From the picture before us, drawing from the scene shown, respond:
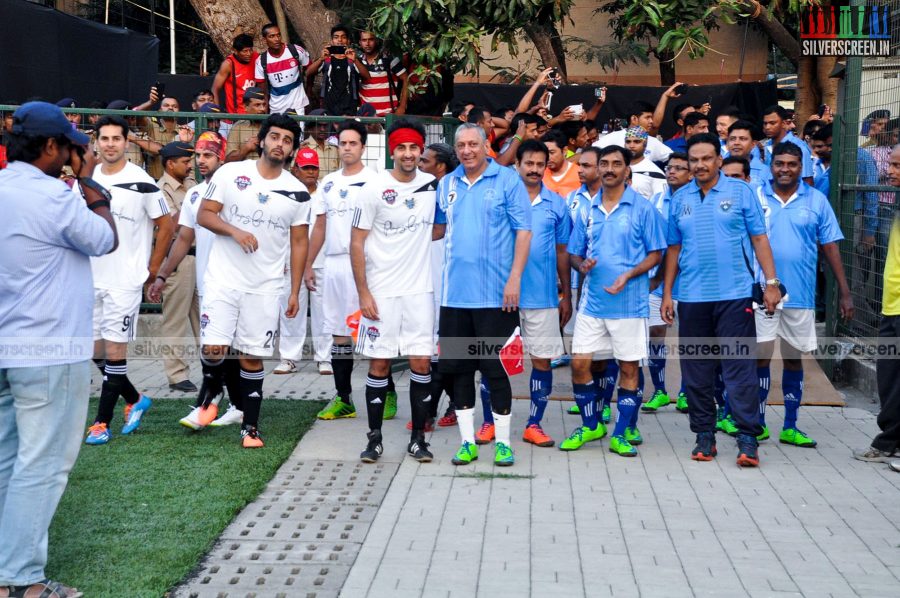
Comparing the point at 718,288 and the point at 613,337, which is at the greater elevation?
the point at 718,288

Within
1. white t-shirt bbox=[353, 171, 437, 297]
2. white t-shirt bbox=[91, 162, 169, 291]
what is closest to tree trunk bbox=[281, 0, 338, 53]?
white t-shirt bbox=[91, 162, 169, 291]

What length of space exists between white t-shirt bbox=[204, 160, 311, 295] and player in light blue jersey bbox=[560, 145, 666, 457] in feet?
6.91

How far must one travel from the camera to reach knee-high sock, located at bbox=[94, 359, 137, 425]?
24.8ft

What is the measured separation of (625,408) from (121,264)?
3684 millimetres

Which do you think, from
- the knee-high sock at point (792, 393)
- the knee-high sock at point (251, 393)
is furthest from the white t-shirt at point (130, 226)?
the knee-high sock at point (792, 393)

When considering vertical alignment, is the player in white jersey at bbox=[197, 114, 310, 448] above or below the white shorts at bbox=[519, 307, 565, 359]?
above

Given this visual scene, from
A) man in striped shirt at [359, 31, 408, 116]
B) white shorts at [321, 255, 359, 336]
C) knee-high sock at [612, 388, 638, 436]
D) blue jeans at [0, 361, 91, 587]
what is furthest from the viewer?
man in striped shirt at [359, 31, 408, 116]

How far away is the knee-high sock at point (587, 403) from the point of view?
7.48 m

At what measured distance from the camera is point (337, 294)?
8578 millimetres

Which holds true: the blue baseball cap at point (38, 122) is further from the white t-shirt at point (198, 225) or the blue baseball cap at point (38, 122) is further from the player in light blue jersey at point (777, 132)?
the player in light blue jersey at point (777, 132)

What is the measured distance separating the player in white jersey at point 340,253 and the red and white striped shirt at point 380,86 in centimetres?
328

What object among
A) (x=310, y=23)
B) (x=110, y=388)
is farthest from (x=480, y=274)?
(x=310, y=23)

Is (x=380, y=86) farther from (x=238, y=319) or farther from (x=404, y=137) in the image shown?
(x=238, y=319)

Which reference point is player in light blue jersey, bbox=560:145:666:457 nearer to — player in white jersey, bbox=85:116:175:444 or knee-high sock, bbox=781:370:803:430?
knee-high sock, bbox=781:370:803:430
